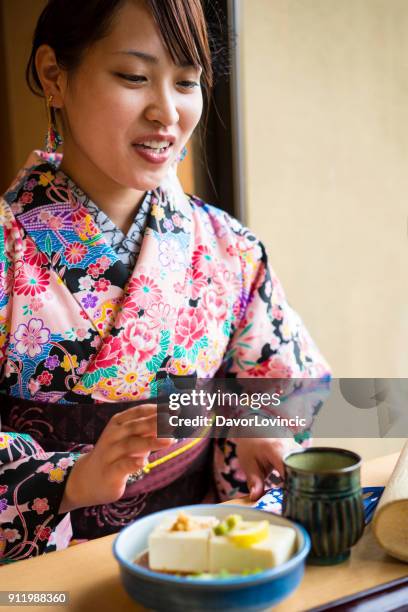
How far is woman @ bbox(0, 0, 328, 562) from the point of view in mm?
1228

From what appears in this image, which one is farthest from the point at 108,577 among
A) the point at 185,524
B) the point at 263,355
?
the point at 263,355

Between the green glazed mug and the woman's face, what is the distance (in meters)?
0.69

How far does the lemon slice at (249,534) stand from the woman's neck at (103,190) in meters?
0.80

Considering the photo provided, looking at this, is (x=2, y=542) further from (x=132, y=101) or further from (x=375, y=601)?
(x=132, y=101)

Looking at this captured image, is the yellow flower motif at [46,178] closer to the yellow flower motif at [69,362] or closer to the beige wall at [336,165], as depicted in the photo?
the yellow flower motif at [69,362]

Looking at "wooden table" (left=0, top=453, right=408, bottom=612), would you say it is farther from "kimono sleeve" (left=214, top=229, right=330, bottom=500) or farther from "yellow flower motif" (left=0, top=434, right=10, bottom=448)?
"kimono sleeve" (left=214, top=229, right=330, bottom=500)

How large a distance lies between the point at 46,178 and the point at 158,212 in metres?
0.23

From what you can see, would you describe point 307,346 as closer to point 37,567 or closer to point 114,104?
point 114,104

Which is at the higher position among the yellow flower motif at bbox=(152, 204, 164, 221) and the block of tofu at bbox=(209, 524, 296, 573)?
the yellow flower motif at bbox=(152, 204, 164, 221)

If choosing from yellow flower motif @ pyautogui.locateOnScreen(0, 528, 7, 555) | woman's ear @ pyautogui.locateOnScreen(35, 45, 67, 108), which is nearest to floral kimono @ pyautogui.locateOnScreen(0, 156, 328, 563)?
yellow flower motif @ pyautogui.locateOnScreen(0, 528, 7, 555)

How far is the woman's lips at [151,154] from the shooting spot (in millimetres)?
1283

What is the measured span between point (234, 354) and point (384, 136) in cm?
147

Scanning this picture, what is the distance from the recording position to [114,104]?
1235 mm

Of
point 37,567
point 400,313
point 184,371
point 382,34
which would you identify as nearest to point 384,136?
point 382,34
